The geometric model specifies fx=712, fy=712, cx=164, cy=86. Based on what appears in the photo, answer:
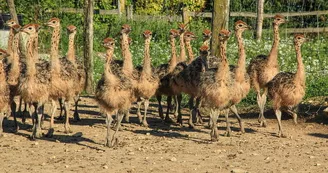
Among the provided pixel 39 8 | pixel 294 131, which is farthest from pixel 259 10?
pixel 294 131

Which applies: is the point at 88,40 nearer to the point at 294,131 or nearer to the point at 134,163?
the point at 294,131

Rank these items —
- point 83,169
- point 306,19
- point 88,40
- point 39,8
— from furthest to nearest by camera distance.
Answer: point 306,19 → point 39,8 → point 88,40 → point 83,169

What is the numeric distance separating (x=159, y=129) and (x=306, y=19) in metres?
16.2

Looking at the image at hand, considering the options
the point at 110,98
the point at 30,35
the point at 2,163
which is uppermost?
the point at 30,35

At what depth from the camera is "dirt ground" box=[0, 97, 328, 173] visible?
1102 cm

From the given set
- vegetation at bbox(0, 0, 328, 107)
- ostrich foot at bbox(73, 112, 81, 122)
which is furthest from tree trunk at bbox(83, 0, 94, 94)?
ostrich foot at bbox(73, 112, 81, 122)

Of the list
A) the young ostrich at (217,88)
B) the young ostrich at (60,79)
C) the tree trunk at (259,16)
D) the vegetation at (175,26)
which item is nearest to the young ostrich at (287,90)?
the young ostrich at (217,88)

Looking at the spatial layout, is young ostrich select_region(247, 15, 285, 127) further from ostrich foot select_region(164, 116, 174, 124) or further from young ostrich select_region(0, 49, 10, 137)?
young ostrich select_region(0, 49, 10, 137)

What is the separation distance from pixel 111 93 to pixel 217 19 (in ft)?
14.5

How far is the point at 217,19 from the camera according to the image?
51.8 ft

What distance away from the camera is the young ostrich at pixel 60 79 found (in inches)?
530

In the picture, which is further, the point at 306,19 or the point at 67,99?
the point at 306,19

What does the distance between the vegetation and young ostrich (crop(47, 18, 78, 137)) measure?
511 centimetres

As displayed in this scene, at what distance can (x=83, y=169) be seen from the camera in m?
10.9
